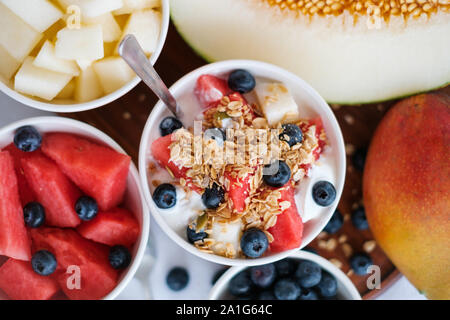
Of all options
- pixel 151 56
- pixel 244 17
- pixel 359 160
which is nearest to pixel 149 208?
pixel 151 56

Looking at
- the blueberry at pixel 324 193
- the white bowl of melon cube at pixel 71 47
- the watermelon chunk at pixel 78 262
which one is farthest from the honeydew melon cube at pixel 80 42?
the blueberry at pixel 324 193

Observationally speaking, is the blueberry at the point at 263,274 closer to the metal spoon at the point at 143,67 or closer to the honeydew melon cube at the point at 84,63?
the metal spoon at the point at 143,67

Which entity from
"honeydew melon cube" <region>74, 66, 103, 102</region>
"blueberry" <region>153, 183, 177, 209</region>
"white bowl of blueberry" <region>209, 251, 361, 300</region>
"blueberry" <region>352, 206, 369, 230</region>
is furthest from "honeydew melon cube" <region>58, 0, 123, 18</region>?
"blueberry" <region>352, 206, 369, 230</region>

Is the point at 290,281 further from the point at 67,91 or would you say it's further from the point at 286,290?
the point at 67,91

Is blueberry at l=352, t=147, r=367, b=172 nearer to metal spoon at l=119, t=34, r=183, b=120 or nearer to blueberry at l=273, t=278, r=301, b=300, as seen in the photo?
blueberry at l=273, t=278, r=301, b=300

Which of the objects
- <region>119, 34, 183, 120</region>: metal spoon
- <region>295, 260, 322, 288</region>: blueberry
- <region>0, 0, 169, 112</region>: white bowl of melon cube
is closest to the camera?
<region>119, 34, 183, 120</region>: metal spoon

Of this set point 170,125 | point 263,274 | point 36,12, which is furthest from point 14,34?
point 263,274
